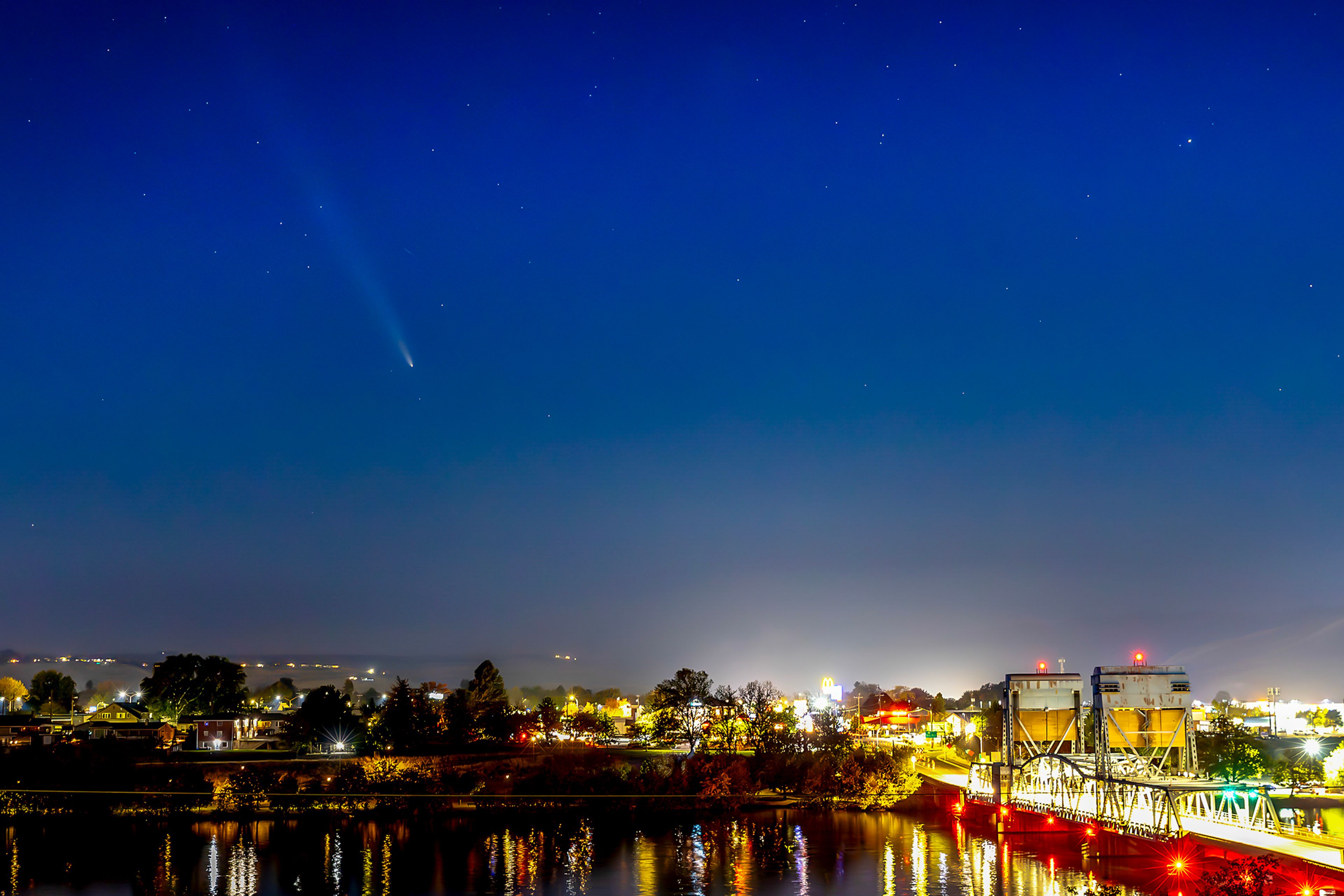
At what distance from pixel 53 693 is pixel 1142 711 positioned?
617ft

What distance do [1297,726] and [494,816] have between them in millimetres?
126726

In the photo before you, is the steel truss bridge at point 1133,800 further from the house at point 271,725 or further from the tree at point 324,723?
the house at point 271,725

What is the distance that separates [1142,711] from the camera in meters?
64.9

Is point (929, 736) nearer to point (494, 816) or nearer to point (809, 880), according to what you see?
point (494, 816)

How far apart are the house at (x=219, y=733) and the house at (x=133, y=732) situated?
10.5 ft

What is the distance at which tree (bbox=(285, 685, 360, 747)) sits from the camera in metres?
115

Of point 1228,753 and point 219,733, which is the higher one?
point 1228,753

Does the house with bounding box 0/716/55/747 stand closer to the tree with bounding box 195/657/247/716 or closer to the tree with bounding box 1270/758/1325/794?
the tree with bounding box 195/657/247/716

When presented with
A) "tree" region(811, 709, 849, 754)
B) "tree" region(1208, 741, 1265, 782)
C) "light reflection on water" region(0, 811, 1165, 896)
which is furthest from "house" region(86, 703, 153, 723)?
"tree" region(1208, 741, 1265, 782)

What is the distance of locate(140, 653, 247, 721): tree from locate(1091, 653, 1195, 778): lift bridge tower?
→ 114790 mm

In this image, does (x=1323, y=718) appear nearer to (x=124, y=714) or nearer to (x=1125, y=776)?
(x=1125, y=776)

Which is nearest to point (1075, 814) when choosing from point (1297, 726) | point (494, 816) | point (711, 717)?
point (494, 816)

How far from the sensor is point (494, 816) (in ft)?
298

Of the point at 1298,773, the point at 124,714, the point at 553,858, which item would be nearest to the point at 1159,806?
the point at 1298,773
